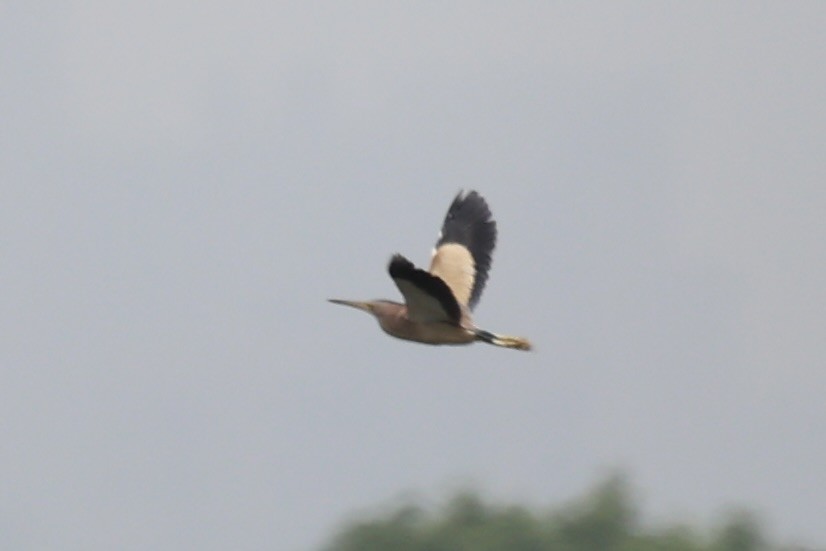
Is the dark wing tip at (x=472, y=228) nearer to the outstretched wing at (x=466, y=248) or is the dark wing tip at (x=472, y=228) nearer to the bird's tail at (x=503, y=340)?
the outstretched wing at (x=466, y=248)

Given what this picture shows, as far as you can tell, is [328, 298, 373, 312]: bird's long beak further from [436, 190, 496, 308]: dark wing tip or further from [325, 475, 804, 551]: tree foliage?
[325, 475, 804, 551]: tree foliage

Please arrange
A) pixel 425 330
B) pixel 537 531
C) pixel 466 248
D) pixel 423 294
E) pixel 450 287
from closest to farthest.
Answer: pixel 423 294
pixel 425 330
pixel 450 287
pixel 466 248
pixel 537 531

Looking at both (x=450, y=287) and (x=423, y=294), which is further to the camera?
(x=450, y=287)

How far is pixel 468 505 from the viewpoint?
29.5 meters

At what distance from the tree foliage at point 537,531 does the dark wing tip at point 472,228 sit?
11.3m

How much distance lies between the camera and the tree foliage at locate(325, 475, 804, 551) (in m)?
28.2

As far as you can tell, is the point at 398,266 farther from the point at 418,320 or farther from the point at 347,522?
the point at 347,522

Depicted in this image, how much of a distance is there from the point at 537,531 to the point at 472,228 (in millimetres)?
13927

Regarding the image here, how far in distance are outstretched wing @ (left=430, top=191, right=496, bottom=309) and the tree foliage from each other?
1135cm

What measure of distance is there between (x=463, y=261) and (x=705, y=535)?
12432mm

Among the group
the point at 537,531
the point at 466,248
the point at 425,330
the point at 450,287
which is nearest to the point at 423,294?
the point at 425,330

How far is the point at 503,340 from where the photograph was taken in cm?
1468

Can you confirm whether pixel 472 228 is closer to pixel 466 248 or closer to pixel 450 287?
pixel 466 248

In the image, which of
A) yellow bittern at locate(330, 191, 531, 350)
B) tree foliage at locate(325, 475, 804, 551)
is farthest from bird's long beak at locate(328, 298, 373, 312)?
tree foliage at locate(325, 475, 804, 551)
